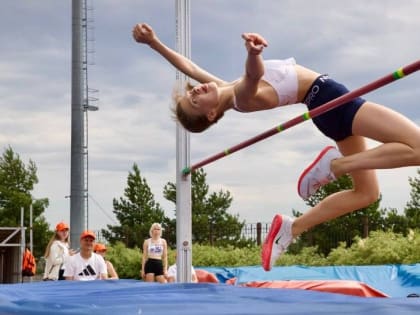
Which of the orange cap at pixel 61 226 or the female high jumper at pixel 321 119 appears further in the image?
the orange cap at pixel 61 226

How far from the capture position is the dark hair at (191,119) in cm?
304

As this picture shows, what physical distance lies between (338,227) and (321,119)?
9884mm

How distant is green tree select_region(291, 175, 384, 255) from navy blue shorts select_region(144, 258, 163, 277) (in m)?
4.89

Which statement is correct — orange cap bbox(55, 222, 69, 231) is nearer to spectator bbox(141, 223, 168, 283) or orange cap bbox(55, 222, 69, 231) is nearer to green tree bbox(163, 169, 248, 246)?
spectator bbox(141, 223, 168, 283)

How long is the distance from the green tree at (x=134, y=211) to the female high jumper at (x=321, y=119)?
14.2 metres

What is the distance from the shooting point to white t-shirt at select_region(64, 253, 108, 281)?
5.15m

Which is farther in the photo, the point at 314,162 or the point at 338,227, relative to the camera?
the point at 338,227

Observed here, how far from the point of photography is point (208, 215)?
54.3 ft

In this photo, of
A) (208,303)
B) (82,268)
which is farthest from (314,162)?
(82,268)

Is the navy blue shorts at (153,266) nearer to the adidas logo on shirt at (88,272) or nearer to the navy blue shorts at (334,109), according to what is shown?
the adidas logo on shirt at (88,272)

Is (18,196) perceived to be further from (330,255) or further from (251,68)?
Result: (251,68)

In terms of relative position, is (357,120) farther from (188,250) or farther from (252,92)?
(188,250)

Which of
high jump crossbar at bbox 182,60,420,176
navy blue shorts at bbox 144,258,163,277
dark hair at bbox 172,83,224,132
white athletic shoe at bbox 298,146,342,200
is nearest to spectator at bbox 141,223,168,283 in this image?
navy blue shorts at bbox 144,258,163,277

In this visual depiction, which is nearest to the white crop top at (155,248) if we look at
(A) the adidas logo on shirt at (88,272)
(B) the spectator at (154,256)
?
(B) the spectator at (154,256)
